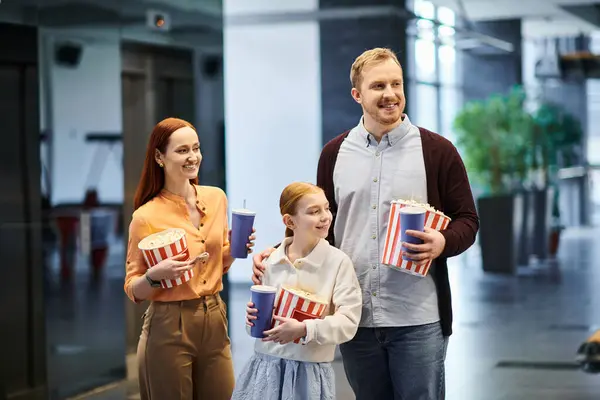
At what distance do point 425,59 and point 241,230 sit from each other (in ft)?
17.0

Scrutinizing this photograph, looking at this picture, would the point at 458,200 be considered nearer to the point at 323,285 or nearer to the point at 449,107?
the point at 323,285

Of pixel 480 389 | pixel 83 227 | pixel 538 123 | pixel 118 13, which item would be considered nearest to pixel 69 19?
pixel 118 13

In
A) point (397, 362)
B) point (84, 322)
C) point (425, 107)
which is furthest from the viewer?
point (425, 107)

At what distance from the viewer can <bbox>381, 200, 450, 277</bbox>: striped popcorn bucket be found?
2863mm

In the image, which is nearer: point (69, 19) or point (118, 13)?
point (69, 19)

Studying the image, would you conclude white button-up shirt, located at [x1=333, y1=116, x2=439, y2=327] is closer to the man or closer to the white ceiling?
the man

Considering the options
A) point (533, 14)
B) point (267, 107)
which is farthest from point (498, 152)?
point (267, 107)

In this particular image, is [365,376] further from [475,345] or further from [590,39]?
[590,39]

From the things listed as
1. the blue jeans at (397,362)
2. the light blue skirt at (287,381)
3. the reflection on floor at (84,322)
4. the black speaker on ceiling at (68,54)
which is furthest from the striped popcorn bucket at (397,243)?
the black speaker on ceiling at (68,54)

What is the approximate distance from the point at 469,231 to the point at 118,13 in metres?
3.81

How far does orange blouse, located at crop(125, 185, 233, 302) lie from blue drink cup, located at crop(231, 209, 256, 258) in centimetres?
11

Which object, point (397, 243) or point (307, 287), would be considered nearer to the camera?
point (397, 243)

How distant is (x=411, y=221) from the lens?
2.80 meters

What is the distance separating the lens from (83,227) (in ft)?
19.5
